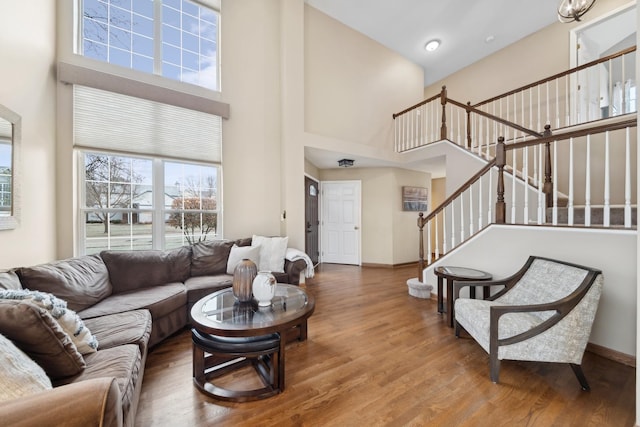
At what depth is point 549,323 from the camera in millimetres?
1760

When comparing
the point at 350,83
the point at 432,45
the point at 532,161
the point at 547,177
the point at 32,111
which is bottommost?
the point at 547,177

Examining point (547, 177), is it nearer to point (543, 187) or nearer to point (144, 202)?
point (543, 187)

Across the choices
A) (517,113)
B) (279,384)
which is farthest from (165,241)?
(517,113)

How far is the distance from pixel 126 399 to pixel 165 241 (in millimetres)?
2700

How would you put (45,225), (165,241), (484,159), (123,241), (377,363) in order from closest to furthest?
1. (377,363)
2. (45,225)
3. (123,241)
4. (165,241)
5. (484,159)

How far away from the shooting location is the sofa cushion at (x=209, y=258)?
10.8ft

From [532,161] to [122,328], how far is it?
18.8 ft

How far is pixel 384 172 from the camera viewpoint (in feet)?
19.1

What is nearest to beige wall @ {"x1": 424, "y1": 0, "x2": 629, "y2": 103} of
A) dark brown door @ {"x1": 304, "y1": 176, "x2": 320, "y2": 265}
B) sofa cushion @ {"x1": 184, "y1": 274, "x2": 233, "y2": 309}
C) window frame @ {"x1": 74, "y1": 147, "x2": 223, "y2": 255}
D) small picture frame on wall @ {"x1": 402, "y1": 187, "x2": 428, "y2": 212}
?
small picture frame on wall @ {"x1": 402, "y1": 187, "x2": 428, "y2": 212}

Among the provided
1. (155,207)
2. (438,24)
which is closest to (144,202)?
(155,207)

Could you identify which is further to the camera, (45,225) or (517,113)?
(517,113)

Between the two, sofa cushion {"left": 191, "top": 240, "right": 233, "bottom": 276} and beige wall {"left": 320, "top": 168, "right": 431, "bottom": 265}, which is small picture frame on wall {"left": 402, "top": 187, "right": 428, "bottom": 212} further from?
sofa cushion {"left": 191, "top": 240, "right": 233, "bottom": 276}

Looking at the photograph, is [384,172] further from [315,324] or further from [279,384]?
[279,384]

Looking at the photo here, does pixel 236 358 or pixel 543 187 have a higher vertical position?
pixel 543 187
